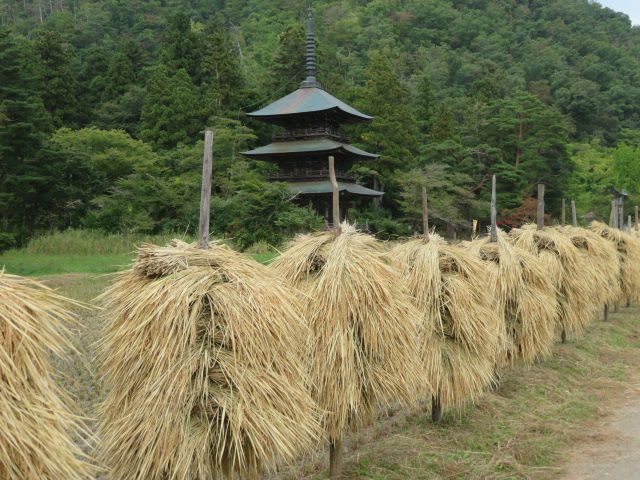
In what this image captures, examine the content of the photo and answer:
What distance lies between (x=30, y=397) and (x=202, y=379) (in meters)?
1.16

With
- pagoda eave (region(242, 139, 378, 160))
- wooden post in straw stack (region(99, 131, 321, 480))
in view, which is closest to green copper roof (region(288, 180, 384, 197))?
pagoda eave (region(242, 139, 378, 160))

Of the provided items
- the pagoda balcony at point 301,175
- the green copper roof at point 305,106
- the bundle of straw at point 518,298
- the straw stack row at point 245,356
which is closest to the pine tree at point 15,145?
the green copper roof at point 305,106

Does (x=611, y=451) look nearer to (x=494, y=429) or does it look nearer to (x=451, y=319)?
(x=494, y=429)

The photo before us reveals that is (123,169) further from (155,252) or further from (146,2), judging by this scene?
(146,2)

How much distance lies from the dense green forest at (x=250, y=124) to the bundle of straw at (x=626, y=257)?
978cm

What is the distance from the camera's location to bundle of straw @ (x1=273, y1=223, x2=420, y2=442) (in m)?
4.53

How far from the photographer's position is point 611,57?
65812 millimetres

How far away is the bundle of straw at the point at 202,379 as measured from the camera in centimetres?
326

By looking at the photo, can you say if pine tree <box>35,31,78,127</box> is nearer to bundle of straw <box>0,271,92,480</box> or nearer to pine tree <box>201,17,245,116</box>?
pine tree <box>201,17,245,116</box>

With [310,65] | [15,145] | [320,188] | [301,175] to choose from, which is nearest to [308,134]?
[301,175]

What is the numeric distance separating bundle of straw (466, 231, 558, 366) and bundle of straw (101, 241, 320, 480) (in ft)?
14.9

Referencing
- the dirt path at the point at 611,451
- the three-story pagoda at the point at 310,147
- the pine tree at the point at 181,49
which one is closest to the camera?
the dirt path at the point at 611,451

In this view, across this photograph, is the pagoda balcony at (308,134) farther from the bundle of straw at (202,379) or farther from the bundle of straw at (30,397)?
the bundle of straw at (30,397)

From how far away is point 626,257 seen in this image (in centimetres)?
1426
